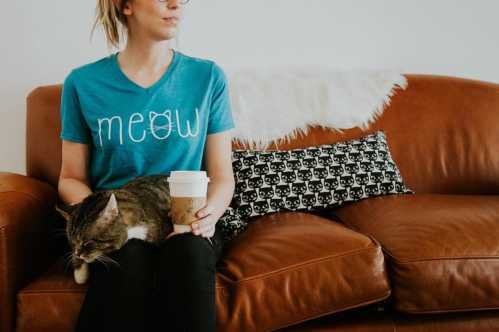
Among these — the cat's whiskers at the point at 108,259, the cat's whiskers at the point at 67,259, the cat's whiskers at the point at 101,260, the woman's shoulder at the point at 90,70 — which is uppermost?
the woman's shoulder at the point at 90,70

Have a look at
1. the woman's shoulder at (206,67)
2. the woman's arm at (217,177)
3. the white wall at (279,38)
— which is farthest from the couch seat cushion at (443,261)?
the white wall at (279,38)

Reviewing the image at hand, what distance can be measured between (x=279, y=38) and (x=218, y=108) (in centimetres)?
85

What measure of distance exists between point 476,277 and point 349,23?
4.46ft

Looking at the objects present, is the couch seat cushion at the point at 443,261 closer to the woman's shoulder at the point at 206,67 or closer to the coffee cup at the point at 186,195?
the coffee cup at the point at 186,195

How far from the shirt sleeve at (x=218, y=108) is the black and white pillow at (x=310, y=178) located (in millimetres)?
278

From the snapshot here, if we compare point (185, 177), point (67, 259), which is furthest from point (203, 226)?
point (67, 259)

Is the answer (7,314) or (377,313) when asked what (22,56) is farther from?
(377,313)

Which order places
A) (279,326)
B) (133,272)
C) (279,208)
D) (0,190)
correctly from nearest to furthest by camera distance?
(133,272)
(279,326)
(0,190)
(279,208)

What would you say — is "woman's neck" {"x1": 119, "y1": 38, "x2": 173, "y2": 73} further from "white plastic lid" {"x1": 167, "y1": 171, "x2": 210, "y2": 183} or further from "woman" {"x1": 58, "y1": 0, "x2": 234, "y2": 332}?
"white plastic lid" {"x1": 167, "y1": 171, "x2": 210, "y2": 183}

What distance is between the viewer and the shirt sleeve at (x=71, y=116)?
1.40 meters

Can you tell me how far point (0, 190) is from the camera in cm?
128

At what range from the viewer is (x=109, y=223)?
1.09m

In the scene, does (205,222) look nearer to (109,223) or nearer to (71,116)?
(109,223)

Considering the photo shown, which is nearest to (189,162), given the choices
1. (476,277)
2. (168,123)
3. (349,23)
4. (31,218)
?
(168,123)
